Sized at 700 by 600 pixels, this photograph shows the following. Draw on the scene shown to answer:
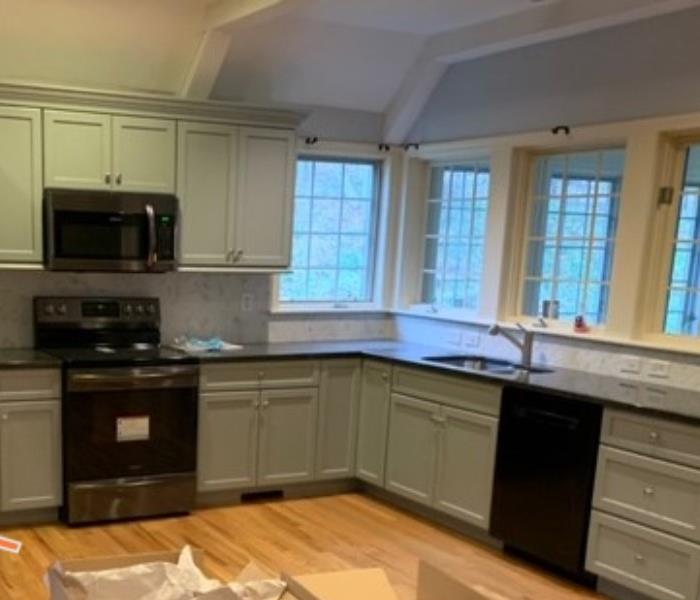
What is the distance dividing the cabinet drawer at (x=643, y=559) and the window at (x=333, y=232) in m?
2.46

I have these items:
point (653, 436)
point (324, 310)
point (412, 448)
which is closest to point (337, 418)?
point (412, 448)

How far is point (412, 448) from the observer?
434 cm

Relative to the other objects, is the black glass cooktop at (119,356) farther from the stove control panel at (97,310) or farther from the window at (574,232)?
the window at (574,232)

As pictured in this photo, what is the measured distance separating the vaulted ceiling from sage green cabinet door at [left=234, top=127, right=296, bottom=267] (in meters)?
0.38

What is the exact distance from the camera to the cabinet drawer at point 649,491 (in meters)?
3.11

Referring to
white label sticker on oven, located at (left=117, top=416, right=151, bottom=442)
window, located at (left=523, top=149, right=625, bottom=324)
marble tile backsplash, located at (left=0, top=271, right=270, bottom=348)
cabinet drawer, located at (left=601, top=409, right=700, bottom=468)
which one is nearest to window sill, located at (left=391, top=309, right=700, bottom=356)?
window, located at (left=523, top=149, right=625, bottom=324)

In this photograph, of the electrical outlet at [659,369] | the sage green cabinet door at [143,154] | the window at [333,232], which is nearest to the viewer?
the electrical outlet at [659,369]

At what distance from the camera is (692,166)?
3771 mm

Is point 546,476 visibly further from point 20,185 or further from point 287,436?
point 20,185

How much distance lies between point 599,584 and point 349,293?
8.39ft

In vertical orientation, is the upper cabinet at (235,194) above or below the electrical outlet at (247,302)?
above

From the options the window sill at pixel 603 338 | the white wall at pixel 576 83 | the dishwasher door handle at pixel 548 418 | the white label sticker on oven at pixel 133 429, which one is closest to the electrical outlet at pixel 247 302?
the white label sticker on oven at pixel 133 429

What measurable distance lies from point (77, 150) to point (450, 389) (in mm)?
2331

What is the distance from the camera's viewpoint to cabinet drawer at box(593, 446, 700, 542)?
3.11 metres
